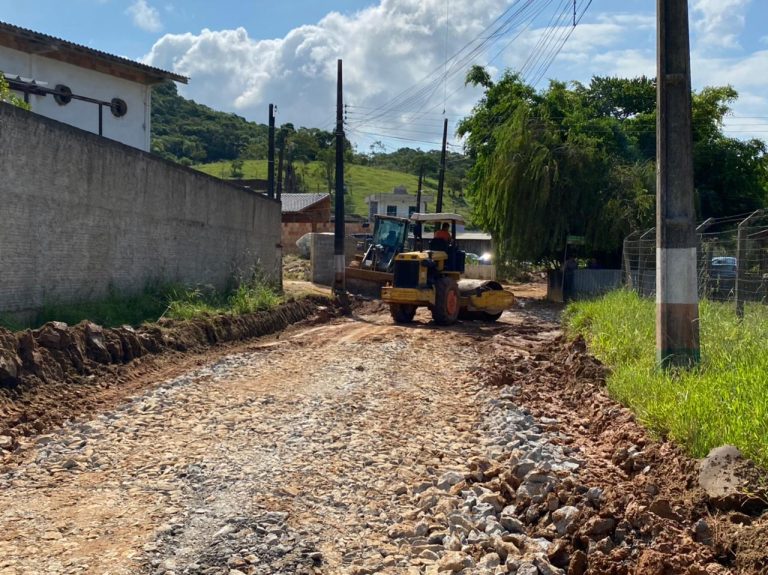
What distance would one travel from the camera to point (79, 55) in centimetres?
2323

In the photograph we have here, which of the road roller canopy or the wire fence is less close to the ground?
the road roller canopy

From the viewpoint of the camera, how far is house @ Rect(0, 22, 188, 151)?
2131cm

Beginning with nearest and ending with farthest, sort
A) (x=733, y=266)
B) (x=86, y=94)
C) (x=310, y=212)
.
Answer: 1. (x=733, y=266)
2. (x=86, y=94)
3. (x=310, y=212)

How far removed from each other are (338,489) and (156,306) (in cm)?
1056

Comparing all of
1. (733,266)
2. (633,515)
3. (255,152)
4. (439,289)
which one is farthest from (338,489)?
(255,152)

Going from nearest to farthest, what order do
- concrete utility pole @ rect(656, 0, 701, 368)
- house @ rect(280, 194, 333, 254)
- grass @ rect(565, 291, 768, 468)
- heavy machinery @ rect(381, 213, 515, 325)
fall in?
grass @ rect(565, 291, 768, 468), concrete utility pole @ rect(656, 0, 701, 368), heavy machinery @ rect(381, 213, 515, 325), house @ rect(280, 194, 333, 254)

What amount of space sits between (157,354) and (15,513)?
283 inches

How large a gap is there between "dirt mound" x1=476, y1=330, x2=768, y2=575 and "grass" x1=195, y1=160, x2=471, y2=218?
65557 mm

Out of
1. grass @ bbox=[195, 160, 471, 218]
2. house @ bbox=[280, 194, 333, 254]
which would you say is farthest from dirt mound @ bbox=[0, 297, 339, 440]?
grass @ bbox=[195, 160, 471, 218]

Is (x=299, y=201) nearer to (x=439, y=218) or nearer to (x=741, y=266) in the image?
(x=439, y=218)

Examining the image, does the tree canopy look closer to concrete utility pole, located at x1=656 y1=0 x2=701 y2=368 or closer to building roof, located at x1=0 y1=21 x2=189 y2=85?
building roof, located at x1=0 y1=21 x2=189 y2=85

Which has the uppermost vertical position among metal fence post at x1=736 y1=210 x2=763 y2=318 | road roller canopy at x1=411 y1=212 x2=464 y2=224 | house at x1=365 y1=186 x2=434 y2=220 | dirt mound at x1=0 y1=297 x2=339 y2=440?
house at x1=365 y1=186 x2=434 y2=220

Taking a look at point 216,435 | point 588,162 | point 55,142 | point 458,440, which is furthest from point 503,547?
point 588,162

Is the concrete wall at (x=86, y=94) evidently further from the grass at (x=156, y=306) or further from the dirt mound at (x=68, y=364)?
the dirt mound at (x=68, y=364)
